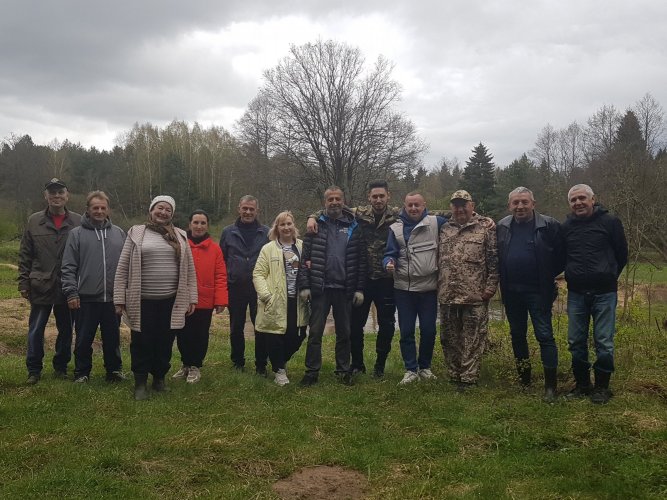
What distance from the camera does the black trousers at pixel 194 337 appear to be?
6258 mm

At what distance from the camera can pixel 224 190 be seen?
57.3m

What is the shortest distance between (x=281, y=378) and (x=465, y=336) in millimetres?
2183

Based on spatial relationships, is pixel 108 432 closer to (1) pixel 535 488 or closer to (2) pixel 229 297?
(2) pixel 229 297

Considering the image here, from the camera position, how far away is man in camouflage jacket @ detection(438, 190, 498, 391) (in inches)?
222

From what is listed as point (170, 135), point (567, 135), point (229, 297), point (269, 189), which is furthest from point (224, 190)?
point (229, 297)

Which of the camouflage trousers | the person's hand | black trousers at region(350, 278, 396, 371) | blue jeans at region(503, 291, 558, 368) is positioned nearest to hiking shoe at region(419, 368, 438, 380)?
the camouflage trousers

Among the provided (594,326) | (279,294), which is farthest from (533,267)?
(279,294)

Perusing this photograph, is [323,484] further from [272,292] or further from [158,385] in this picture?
[158,385]

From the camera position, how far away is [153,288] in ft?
17.6

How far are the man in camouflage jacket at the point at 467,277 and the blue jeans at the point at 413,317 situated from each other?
0.55 ft

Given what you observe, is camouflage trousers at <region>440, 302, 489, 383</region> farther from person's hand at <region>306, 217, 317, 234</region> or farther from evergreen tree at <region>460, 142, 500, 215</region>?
evergreen tree at <region>460, 142, 500, 215</region>

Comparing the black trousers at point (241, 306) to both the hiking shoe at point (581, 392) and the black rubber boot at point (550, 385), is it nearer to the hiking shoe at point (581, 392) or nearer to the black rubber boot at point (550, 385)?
the black rubber boot at point (550, 385)

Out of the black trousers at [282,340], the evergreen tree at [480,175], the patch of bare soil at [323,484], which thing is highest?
the evergreen tree at [480,175]

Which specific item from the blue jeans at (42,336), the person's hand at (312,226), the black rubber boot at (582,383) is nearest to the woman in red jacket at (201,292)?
the person's hand at (312,226)
